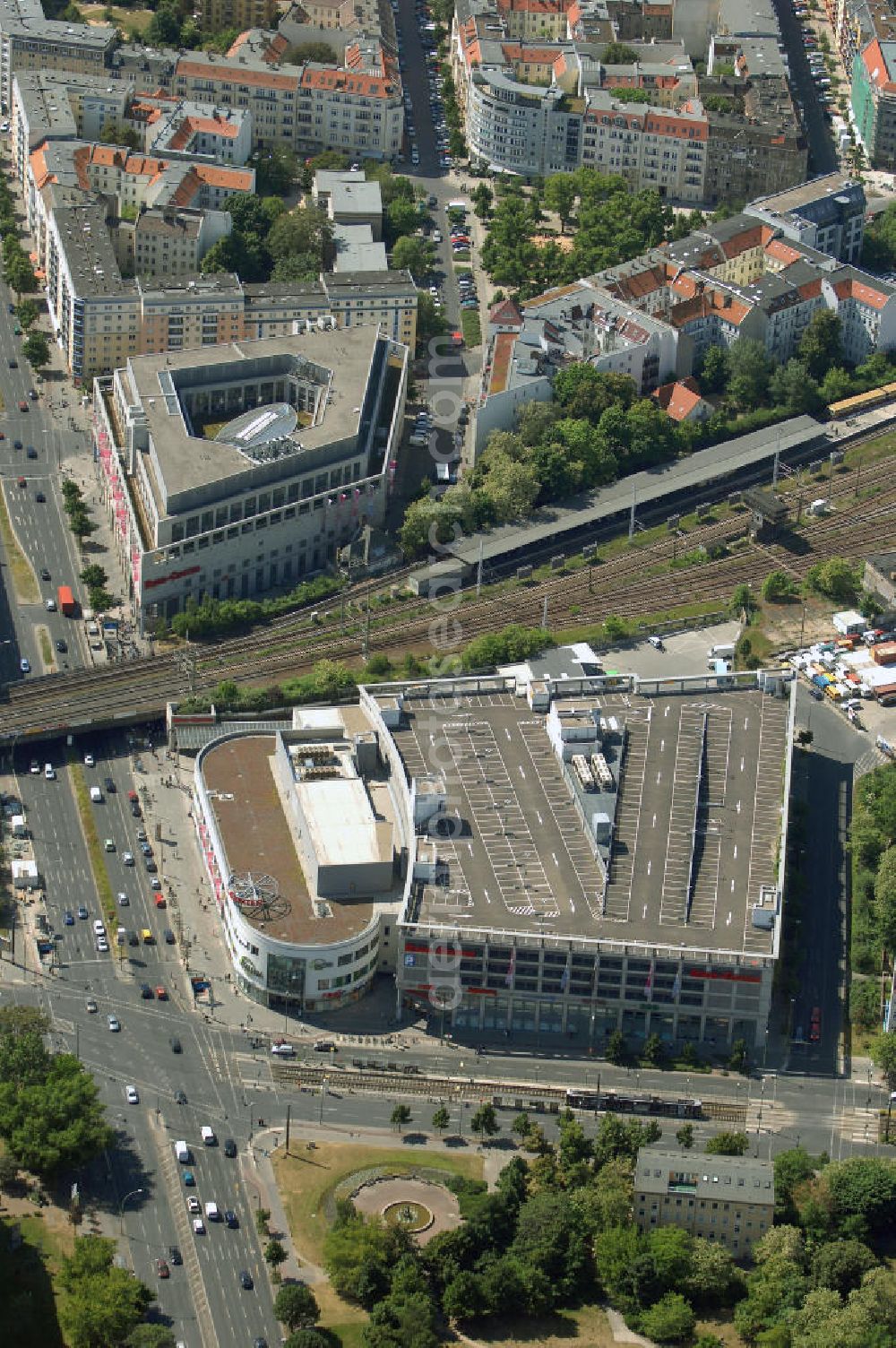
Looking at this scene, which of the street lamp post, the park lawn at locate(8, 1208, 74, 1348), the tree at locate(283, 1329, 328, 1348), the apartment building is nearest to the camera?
the tree at locate(283, 1329, 328, 1348)

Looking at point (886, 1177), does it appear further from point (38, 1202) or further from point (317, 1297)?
point (38, 1202)

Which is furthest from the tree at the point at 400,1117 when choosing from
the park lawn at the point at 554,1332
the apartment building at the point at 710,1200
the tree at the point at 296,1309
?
the park lawn at the point at 554,1332

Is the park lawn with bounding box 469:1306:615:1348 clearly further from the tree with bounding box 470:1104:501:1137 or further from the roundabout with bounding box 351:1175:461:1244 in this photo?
the tree with bounding box 470:1104:501:1137

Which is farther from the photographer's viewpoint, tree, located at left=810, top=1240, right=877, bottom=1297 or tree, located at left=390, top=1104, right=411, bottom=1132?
tree, located at left=390, top=1104, right=411, bottom=1132

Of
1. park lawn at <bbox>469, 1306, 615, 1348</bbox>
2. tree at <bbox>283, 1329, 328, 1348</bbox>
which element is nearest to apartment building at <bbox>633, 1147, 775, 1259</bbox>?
park lawn at <bbox>469, 1306, 615, 1348</bbox>

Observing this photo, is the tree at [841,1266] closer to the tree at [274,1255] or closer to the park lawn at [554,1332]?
the park lawn at [554,1332]

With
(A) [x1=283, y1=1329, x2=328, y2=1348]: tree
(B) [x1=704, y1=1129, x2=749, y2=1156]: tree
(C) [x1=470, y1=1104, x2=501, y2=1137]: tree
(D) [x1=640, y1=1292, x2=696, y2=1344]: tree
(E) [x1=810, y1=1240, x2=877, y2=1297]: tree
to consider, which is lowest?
(D) [x1=640, y1=1292, x2=696, y2=1344]: tree

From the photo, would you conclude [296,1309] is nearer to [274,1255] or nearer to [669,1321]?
[274,1255]
